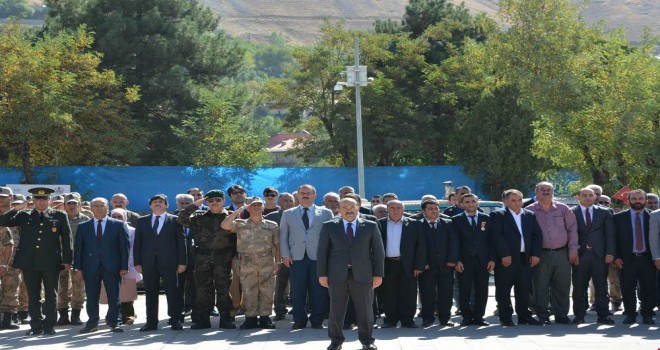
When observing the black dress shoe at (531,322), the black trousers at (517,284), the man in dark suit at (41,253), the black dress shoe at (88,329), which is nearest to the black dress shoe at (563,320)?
the black dress shoe at (531,322)

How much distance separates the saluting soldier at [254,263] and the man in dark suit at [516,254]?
300 cm

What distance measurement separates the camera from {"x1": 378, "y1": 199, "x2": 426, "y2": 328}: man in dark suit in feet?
49.7

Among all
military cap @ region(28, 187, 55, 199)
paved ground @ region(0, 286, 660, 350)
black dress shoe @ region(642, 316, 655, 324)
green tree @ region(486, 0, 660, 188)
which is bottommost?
black dress shoe @ region(642, 316, 655, 324)

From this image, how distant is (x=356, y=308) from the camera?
1273 centimetres

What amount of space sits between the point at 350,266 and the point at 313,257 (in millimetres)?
2586

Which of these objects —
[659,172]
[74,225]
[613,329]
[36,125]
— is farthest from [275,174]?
[613,329]

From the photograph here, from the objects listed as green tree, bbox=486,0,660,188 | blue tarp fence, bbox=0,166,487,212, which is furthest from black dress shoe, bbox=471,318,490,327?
blue tarp fence, bbox=0,166,487,212

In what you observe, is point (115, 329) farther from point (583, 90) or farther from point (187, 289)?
point (583, 90)

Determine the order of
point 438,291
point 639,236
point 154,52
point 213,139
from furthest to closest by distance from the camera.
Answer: point 154,52 → point 213,139 → point 639,236 → point 438,291

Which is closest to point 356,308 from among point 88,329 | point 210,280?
point 210,280

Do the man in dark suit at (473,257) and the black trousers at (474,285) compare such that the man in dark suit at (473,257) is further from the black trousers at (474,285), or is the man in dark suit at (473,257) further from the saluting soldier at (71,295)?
the saluting soldier at (71,295)

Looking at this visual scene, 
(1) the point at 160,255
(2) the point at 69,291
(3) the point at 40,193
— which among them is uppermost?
(3) the point at 40,193

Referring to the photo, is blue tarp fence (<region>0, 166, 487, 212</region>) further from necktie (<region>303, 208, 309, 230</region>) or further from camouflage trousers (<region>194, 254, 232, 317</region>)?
necktie (<region>303, 208, 309, 230</region>)

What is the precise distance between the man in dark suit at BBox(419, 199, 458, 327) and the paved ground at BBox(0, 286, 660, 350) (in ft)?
0.84
